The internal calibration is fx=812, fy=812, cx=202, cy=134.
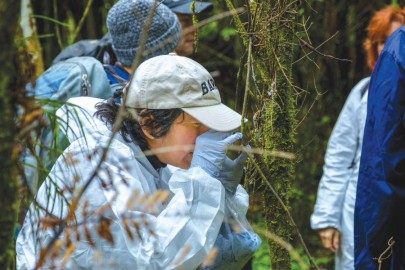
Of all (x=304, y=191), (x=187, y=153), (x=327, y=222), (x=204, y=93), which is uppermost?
(x=204, y=93)

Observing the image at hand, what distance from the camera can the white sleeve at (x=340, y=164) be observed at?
14.9 feet

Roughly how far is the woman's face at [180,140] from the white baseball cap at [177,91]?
42 mm

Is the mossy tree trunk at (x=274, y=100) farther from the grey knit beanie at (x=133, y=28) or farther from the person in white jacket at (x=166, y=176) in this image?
the grey knit beanie at (x=133, y=28)

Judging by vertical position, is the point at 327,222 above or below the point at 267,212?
below

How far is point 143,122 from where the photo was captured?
2.54 meters

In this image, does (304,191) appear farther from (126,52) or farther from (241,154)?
(241,154)

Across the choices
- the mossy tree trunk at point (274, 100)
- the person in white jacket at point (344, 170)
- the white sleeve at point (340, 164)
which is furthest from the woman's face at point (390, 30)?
the mossy tree trunk at point (274, 100)

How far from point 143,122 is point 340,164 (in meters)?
2.30

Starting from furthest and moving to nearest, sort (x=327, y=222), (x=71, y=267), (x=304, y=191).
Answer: (x=304, y=191) → (x=327, y=222) → (x=71, y=267)

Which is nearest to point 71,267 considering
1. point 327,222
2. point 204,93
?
point 204,93

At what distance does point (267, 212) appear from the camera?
→ 2580 mm

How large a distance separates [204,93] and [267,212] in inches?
16.8

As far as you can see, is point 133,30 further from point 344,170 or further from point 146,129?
point 344,170

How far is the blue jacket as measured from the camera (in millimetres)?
2807
